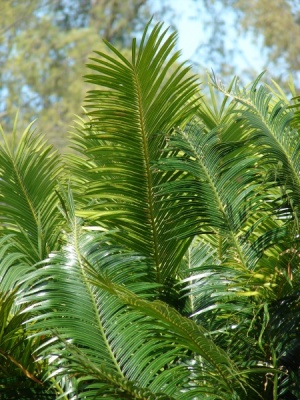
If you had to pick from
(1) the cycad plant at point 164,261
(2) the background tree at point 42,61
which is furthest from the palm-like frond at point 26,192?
(2) the background tree at point 42,61

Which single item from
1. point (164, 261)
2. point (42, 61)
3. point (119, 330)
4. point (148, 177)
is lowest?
point (119, 330)

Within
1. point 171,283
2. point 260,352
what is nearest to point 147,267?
point 171,283

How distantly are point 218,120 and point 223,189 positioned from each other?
30.8 inches

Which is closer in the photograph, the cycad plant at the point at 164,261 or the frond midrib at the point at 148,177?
the cycad plant at the point at 164,261

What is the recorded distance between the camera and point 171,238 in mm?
2162

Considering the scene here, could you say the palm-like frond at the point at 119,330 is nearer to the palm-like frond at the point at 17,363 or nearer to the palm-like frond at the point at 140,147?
the palm-like frond at the point at 17,363

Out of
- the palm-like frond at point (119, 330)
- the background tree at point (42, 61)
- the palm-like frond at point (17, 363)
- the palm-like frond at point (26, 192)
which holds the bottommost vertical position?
the palm-like frond at point (17, 363)

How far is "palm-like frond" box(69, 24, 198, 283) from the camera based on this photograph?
2.24 m

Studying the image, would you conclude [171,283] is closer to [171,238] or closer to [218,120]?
[171,238]

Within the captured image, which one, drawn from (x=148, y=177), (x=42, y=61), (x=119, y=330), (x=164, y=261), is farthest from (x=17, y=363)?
(x=42, y=61)

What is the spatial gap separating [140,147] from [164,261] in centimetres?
37

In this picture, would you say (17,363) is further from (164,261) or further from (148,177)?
(148,177)

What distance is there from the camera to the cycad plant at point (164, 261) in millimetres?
1893

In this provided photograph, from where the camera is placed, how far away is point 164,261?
2.31 metres
